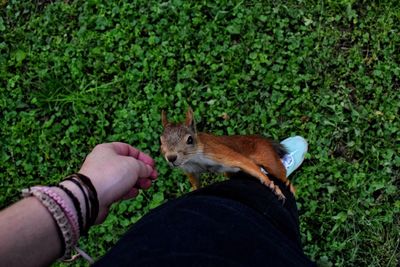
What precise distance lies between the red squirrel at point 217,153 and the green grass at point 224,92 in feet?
1.52

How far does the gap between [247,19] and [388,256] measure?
1.99m

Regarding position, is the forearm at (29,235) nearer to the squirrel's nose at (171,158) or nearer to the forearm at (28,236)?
the forearm at (28,236)

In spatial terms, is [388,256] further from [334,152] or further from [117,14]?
[117,14]

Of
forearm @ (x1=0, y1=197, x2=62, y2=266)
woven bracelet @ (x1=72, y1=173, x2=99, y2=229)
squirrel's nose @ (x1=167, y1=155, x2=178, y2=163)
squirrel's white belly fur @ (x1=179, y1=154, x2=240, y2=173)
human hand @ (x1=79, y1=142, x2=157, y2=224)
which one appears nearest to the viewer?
forearm @ (x1=0, y1=197, x2=62, y2=266)

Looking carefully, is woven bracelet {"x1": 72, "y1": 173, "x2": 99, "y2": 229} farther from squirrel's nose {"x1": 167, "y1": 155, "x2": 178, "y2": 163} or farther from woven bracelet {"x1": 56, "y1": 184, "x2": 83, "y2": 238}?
squirrel's nose {"x1": 167, "y1": 155, "x2": 178, "y2": 163}

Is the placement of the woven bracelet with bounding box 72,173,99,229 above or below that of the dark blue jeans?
above

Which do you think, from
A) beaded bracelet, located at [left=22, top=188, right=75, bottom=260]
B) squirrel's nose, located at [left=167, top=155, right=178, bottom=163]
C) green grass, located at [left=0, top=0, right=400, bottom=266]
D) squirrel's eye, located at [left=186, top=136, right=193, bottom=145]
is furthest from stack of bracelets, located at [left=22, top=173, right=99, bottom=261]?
green grass, located at [left=0, top=0, right=400, bottom=266]

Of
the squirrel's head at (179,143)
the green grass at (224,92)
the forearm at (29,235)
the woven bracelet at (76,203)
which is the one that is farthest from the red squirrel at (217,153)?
the forearm at (29,235)

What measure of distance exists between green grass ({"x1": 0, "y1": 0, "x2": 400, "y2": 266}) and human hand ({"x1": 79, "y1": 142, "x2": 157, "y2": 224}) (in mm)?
1495

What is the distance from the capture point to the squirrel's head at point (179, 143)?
270 centimetres

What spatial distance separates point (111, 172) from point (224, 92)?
1916 mm

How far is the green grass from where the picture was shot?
339cm

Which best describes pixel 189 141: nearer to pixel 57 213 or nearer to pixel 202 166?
pixel 202 166

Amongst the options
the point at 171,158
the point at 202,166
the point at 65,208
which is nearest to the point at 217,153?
the point at 202,166
